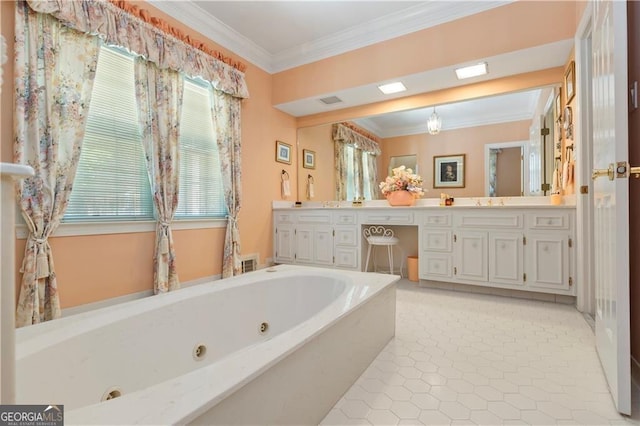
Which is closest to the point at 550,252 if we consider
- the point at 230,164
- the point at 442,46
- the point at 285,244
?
the point at 442,46

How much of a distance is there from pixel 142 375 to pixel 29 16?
2.37 meters

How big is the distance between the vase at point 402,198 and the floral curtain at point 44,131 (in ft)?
9.87

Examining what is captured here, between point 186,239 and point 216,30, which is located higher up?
point 216,30

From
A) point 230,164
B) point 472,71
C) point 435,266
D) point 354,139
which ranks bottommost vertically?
point 435,266

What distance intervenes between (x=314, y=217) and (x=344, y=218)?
0.41 metres

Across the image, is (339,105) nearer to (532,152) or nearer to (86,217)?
(532,152)

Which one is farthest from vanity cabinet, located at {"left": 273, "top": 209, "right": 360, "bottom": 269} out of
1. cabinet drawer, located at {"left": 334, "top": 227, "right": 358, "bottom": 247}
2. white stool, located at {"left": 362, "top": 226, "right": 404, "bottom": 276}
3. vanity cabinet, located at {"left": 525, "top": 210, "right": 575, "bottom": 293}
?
vanity cabinet, located at {"left": 525, "top": 210, "right": 575, "bottom": 293}

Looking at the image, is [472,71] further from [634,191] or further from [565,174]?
[634,191]

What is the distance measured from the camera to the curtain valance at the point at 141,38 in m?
2.13

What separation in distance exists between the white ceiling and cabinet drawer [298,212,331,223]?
1296mm

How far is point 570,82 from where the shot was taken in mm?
2631

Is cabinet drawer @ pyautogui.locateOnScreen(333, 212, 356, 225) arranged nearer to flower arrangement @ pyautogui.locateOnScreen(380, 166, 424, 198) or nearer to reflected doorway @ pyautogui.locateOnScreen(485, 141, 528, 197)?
flower arrangement @ pyautogui.locateOnScreen(380, 166, 424, 198)

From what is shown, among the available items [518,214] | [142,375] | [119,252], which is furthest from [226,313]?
[518,214]

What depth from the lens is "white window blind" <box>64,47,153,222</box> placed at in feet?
7.70
